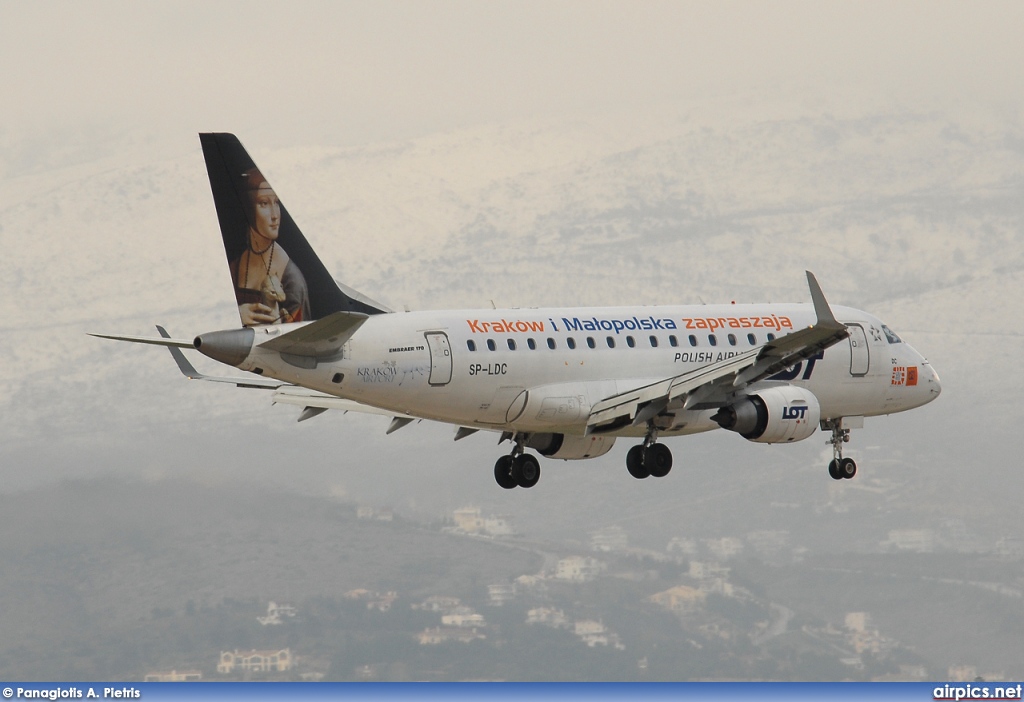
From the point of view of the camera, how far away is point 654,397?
2243 inches

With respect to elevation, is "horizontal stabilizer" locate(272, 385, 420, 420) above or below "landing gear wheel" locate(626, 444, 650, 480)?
above

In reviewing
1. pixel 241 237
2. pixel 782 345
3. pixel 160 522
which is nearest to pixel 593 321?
pixel 782 345

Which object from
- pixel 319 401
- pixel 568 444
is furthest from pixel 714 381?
pixel 319 401

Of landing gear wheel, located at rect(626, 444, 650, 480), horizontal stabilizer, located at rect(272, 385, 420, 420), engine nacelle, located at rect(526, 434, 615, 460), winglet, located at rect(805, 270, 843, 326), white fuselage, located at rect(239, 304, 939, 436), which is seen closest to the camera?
winglet, located at rect(805, 270, 843, 326)

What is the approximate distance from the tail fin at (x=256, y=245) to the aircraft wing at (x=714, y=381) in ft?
34.8

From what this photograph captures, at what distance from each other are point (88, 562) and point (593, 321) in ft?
486

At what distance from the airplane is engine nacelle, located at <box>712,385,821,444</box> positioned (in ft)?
0.16

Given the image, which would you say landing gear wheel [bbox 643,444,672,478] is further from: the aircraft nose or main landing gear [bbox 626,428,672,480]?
the aircraft nose

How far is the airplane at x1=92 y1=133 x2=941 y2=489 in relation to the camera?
52.6m

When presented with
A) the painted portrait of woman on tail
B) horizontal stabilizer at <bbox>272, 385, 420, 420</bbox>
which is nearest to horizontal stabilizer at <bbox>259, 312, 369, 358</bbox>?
the painted portrait of woman on tail

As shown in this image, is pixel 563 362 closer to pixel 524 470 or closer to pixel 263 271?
pixel 524 470

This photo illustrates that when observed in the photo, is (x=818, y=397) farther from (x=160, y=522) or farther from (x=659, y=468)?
(x=160, y=522)

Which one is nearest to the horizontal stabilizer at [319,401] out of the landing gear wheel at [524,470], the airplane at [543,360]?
the airplane at [543,360]

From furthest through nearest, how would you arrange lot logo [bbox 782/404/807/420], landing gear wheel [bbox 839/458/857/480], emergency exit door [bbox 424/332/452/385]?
landing gear wheel [bbox 839/458/857/480] < lot logo [bbox 782/404/807/420] < emergency exit door [bbox 424/332/452/385]
